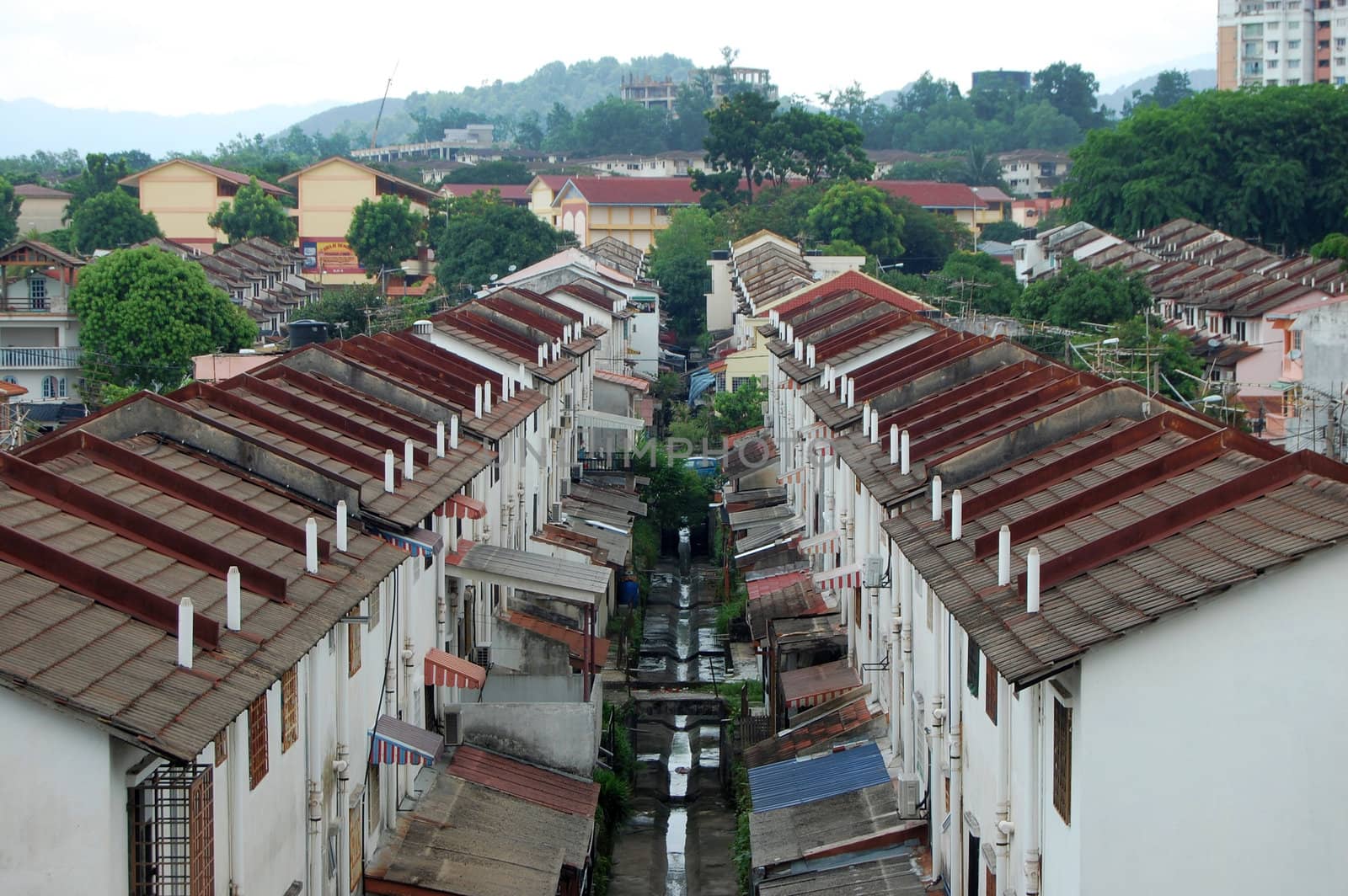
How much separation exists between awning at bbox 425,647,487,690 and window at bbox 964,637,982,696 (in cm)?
770

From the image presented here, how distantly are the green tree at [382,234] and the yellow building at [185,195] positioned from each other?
1747 centimetres

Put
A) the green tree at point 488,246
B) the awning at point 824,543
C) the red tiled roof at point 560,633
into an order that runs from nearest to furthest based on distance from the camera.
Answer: the red tiled roof at point 560,633 < the awning at point 824,543 < the green tree at point 488,246

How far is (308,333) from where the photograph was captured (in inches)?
1559

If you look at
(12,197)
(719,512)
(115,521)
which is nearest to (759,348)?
(719,512)

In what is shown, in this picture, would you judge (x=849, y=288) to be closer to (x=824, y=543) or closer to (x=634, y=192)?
(x=824, y=543)

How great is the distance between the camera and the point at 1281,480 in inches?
601

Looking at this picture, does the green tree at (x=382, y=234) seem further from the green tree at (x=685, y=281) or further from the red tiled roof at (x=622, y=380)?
the red tiled roof at (x=622, y=380)

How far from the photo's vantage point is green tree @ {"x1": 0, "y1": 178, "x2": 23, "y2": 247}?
4097 inches

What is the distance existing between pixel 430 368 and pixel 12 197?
3495 inches

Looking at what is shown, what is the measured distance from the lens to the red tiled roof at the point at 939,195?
121688 millimetres

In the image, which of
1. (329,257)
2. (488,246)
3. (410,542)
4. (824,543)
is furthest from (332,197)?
(410,542)

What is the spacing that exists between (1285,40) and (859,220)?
285ft

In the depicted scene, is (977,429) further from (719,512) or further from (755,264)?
(755,264)

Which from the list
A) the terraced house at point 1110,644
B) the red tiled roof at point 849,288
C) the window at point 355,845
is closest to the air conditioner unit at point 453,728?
the window at point 355,845
